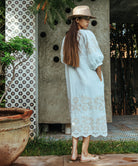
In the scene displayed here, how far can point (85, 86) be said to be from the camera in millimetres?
2361

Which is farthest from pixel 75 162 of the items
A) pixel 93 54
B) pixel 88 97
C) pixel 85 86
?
pixel 93 54

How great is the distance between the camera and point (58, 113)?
3.92 meters

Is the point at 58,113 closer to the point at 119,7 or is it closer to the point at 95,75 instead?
the point at 95,75

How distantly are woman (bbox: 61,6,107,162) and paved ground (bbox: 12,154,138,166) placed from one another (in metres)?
0.11

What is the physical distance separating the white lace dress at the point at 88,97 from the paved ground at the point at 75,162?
1.01ft

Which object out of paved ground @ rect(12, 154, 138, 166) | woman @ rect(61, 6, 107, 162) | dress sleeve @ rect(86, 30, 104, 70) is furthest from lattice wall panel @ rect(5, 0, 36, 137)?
dress sleeve @ rect(86, 30, 104, 70)

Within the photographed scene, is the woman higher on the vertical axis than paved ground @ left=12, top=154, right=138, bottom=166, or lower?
higher

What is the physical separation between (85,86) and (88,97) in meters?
0.13

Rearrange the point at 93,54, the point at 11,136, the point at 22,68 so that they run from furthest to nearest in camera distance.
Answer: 1. the point at 22,68
2. the point at 93,54
3. the point at 11,136

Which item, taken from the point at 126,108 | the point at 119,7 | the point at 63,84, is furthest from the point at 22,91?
the point at 126,108

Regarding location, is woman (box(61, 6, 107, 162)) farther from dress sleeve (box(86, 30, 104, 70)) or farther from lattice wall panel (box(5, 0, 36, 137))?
lattice wall panel (box(5, 0, 36, 137))

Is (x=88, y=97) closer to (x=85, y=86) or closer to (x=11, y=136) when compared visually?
(x=85, y=86)

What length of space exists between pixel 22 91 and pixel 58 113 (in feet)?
2.88

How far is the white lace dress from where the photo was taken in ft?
7.70
